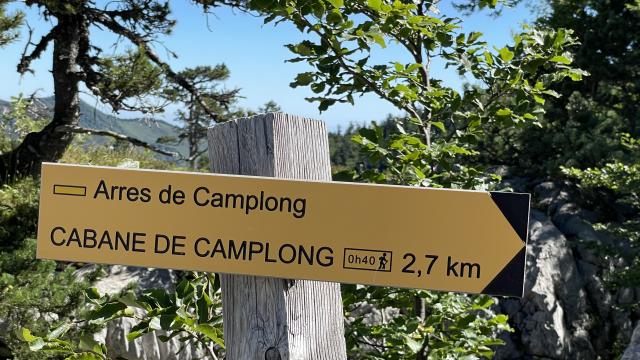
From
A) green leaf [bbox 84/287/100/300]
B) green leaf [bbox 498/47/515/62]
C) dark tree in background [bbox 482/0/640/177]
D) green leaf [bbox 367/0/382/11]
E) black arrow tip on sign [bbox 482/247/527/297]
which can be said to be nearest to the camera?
black arrow tip on sign [bbox 482/247/527/297]

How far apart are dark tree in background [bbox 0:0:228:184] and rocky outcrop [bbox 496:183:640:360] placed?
5.87 m

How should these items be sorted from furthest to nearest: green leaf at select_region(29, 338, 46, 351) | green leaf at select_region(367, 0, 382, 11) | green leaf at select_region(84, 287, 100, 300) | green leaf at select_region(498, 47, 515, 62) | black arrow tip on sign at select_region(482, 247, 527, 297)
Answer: green leaf at select_region(498, 47, 515, 62), green leaf at select_region(367, 0, 382, 11), green leaf at select_region(84, 287, 100, 300), green leaf at select_region(29, 338, 46, 351), black arrow tip on sign at select_region(482, 247, 527, 297)

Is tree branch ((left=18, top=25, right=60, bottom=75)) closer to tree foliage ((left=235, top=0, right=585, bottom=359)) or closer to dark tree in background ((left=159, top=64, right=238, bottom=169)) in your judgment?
dark tree in background ((left=159, top=64, right=238, bottom=169))

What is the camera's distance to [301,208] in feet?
5.55

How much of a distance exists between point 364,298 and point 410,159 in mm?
772

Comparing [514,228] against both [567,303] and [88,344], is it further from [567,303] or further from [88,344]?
[567,303]

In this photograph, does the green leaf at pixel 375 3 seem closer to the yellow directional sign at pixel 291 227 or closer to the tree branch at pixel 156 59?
the yellow directional sign at pixel 291 227

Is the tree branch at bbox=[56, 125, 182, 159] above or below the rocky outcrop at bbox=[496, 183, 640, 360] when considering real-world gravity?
above

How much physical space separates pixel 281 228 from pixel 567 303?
26.7 ft

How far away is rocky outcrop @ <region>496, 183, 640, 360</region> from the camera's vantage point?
834cm

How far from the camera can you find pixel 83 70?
835 centimetres

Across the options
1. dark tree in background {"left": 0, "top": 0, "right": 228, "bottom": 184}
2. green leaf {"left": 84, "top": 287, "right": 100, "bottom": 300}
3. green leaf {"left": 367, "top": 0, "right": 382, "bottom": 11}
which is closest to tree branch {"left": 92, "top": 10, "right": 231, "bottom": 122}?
dark tree in background {"left": 0, "top": 0, "right": 228, "bottom": 184}

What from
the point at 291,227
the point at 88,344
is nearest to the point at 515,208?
the point at 291,227

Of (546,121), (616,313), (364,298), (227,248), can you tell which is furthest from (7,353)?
(546,121)
